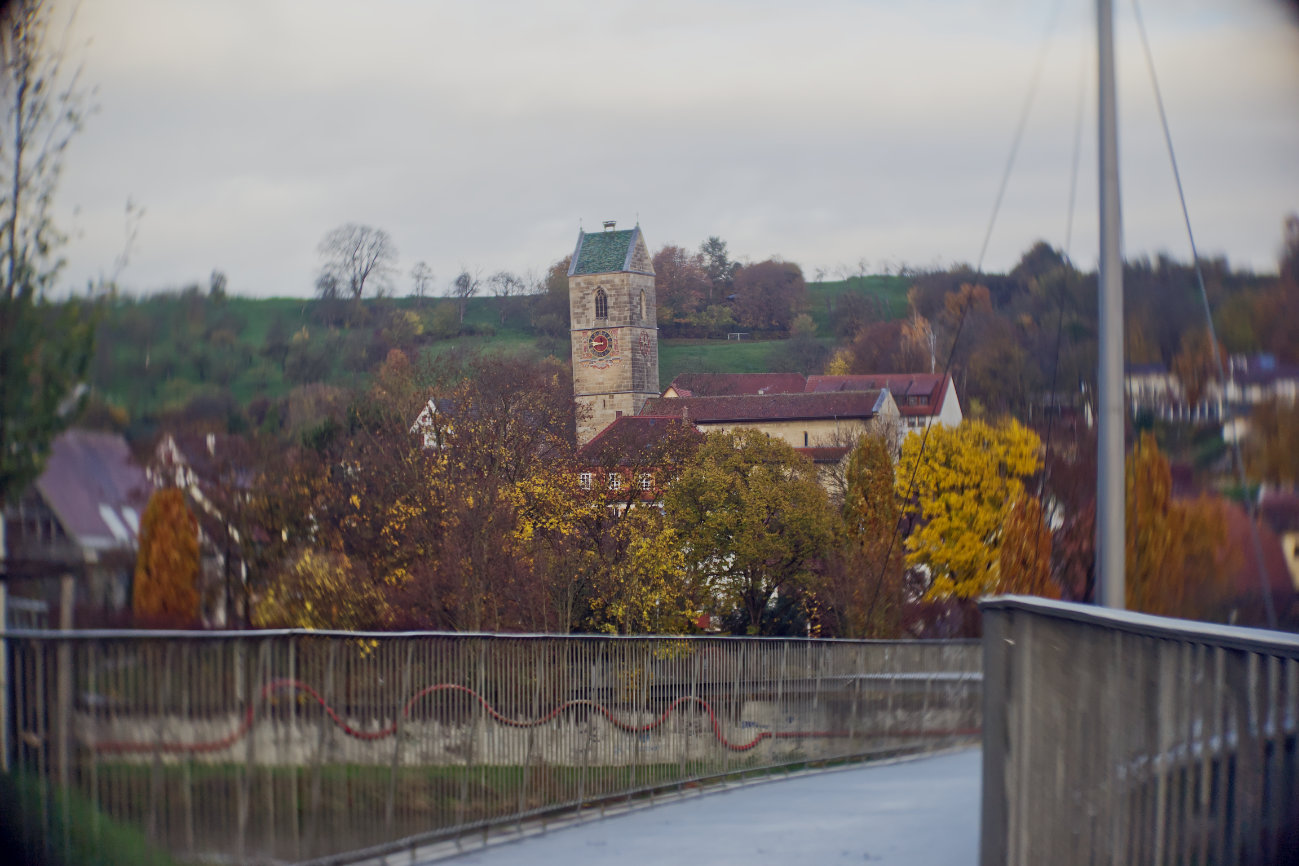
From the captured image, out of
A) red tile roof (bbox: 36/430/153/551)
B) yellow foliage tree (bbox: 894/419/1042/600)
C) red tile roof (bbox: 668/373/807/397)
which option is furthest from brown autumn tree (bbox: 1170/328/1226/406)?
red tile roof (bbox: 668/373/807/397)

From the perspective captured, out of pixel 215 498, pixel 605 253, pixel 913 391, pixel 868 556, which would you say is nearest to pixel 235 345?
pixel 215 498

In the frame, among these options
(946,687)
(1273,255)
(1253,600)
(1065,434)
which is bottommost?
(946,687)

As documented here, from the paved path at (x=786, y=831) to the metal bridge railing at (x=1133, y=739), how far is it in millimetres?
1265

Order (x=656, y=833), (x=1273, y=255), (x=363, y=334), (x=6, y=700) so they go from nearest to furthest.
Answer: (x=6, y=700) < (x=656, y=833) < (x=1273, y=255) < (x=363, y=334)

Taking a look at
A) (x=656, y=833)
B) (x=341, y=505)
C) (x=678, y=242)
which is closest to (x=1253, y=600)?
(x=656, y=833)

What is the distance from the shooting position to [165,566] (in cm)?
683

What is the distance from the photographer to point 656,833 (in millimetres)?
6730

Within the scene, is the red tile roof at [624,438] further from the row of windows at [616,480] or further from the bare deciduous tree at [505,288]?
the bare deciduous tree at [505,288]

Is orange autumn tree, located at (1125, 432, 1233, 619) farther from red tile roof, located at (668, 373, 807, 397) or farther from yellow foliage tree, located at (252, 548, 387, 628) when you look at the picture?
red tile roof, located at (668, 373, 807, 397)

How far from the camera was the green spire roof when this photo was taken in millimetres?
79812

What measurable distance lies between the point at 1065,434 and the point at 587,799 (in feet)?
27.0

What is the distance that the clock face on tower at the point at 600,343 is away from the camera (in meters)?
73.6

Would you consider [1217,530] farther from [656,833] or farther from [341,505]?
[341,505]

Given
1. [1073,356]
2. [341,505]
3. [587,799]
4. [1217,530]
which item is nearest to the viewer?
[587,799]
